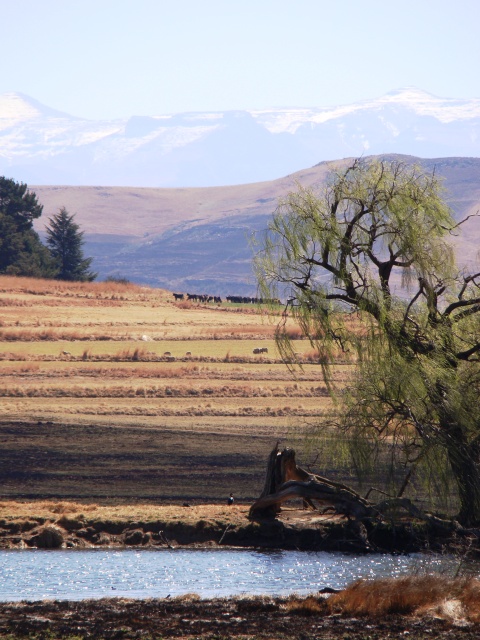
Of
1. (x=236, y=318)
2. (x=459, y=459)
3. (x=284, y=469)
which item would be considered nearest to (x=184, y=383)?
(x=284, y=469)

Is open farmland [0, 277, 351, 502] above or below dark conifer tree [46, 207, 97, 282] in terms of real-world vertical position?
below

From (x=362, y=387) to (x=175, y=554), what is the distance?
525cm

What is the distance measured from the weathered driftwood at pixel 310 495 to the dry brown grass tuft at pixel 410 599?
3.09 metres

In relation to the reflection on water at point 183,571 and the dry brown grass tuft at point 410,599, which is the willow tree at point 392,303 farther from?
the dry brown grass tuft at point 410,599

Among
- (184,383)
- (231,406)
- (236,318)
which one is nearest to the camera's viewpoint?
(231,406)

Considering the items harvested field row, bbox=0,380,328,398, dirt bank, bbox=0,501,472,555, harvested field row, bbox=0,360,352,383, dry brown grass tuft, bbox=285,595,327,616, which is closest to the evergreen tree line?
harvested field row, bbox=0,360,352,383

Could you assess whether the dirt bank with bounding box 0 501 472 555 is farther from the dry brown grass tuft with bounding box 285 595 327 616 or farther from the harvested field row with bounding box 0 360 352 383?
the harvested field row with bounding box 0 360 352 383

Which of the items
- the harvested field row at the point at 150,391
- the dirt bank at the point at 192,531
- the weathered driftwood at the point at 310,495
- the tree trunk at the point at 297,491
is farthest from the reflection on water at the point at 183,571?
the harvested field row at the point at 150,391

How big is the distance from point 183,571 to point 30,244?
78077 mm

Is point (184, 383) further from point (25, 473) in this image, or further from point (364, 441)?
point (364, 441)

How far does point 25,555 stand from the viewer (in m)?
21.4

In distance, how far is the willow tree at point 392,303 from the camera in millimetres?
20156

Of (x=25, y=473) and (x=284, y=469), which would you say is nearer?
(x=284, y=469)

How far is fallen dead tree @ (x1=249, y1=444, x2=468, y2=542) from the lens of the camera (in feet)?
69.4
